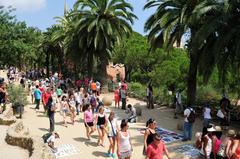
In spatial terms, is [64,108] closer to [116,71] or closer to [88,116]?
[88,116]

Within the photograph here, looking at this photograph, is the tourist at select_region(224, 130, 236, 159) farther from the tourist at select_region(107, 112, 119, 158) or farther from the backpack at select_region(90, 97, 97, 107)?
the backpack at select_region(90, 97, 97, 107)

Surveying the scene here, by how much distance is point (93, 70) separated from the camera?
3641 centimetres

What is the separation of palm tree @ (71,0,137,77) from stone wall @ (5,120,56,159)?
15.9 meters

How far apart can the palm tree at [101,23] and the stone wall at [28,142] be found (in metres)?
15.9

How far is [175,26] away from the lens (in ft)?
74.9

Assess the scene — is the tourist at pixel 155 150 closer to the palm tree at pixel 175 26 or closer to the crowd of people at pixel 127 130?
the crowd of people at pixel 127 130

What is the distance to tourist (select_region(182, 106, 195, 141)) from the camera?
51.4ft

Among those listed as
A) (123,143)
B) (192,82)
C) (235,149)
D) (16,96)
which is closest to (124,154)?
(123,143)

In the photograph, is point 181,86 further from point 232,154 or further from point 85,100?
point 232,154

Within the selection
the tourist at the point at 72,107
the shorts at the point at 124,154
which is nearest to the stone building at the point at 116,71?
the tourist at the point at 72,107

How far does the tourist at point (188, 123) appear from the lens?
51.4 ft

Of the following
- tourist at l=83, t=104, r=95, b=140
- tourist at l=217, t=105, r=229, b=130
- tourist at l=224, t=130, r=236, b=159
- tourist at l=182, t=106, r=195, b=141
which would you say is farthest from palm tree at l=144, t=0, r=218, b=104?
tourist at l=224, t=130, r=236, b=159

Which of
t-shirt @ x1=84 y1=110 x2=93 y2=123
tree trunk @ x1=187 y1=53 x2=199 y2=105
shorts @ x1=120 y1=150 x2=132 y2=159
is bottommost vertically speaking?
shorts @ x1=120 y1=150 x2=132 y2=159

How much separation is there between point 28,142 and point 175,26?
39.0ft
